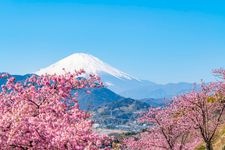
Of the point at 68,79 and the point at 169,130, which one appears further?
the point at 169,130

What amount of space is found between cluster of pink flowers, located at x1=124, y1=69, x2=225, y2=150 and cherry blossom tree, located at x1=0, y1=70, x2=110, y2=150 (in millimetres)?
12320

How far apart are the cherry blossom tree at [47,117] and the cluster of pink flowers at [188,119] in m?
12.3

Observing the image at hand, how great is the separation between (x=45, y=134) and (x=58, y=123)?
1341mm

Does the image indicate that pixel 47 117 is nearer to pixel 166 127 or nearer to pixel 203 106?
pixel 203 106

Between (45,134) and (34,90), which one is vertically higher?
(34,90)

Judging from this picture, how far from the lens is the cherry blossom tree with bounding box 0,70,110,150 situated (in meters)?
15.7

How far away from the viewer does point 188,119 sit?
35.1 m

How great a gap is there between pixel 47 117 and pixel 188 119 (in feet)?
64.7

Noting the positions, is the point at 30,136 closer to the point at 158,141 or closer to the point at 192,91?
the point at 192,91

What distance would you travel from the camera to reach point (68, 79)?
22266 millimetres

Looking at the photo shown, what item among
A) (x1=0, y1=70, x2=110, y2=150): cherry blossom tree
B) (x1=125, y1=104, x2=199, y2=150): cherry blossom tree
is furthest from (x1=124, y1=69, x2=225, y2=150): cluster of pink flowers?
(x1=0, y1=70, x2=110, y2=150): cherry blossom tree

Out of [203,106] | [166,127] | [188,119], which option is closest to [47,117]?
[203,106]

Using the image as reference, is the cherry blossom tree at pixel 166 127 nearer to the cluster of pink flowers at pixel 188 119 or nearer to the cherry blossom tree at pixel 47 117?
the cluster of pink flowers at pixel 188 119

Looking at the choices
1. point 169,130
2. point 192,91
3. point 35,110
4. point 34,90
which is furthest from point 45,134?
point 169,130
